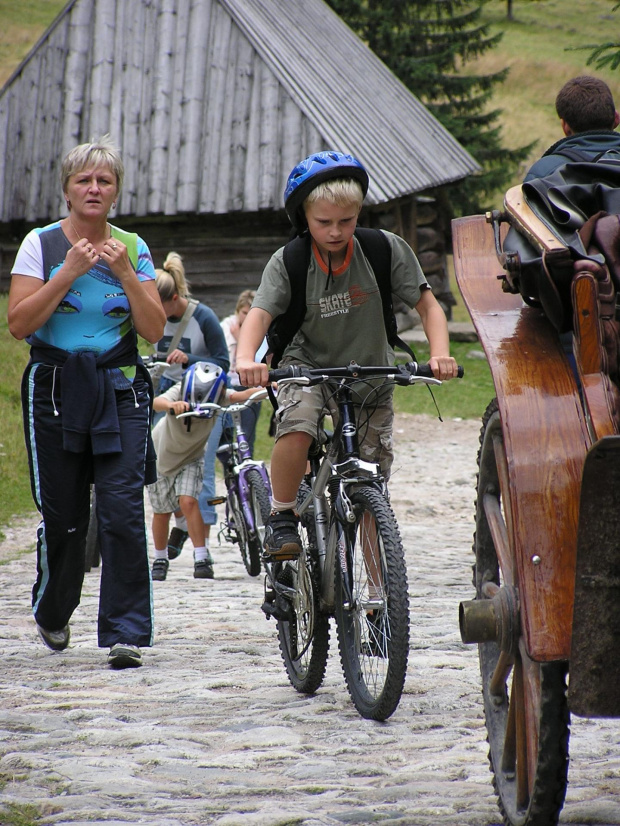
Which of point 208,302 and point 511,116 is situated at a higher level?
point 511,116

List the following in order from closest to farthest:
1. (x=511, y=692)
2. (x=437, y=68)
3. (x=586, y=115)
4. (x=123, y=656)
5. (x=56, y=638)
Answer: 1. (x=511, y=692)
2. (x=586, y=115)
3. (x=123, y=656)
4. (x=56, y=638)
5. (x=437, y=68)

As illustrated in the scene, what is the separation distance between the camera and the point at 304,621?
15.7ft

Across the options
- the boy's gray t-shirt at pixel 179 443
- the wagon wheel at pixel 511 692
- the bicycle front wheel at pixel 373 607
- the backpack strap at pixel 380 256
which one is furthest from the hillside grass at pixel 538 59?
the wagon wheel at pixel 511 692

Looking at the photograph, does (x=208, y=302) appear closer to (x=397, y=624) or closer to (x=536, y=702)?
(x=397, y=624)

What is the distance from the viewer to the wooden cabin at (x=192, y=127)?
66.5 ft

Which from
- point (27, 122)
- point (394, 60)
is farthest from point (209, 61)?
point (394, 60)

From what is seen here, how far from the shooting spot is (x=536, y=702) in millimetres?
2576

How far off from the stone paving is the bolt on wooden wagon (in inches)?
17.0

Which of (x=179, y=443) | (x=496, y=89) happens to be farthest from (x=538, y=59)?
(x=179, y=443)

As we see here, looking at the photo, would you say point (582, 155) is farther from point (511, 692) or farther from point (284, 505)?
point (284, 505)

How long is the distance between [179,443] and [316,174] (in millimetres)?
4409

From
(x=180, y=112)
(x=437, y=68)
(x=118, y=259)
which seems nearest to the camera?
(x=118, y=259)

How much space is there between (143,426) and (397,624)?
5.87ft

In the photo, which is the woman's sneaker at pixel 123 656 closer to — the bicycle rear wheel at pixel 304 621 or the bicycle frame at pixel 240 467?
the bicycle rear wheel at pixel 304 621
